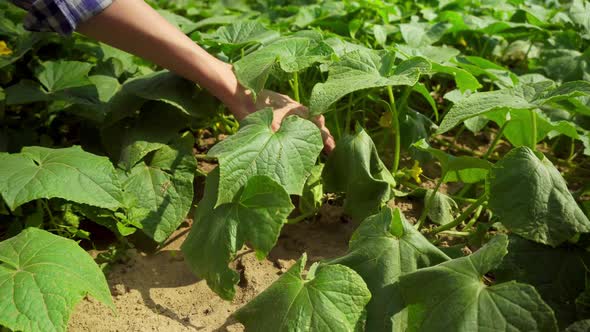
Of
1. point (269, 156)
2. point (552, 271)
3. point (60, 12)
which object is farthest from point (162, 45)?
point (552, 271)

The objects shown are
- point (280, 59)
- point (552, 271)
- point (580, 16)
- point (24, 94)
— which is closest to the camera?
point (552, 271)

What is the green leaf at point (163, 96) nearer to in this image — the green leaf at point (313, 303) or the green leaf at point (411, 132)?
the green leaf at point (411, 132)

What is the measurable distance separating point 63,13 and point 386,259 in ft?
3.76

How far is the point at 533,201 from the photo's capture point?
146cm

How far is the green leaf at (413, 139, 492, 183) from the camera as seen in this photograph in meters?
1.69

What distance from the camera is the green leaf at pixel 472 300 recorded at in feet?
4.05

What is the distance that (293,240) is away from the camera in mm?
1980

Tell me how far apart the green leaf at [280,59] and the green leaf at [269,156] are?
0.21 metres

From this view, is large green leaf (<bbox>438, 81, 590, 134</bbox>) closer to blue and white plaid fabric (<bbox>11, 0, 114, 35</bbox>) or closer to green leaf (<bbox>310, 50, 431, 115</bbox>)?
green leaf (<bbox>310, 50, 431, 115</bbox>)

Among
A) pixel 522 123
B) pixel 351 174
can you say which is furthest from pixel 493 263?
pixel 522 123

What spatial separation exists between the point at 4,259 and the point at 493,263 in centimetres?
106

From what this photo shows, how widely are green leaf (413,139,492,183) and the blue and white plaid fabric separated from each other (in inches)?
38.6

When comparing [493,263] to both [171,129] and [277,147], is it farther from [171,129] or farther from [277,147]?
[171,129]

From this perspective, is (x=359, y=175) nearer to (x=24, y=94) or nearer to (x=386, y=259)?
(x=386, y=259)
